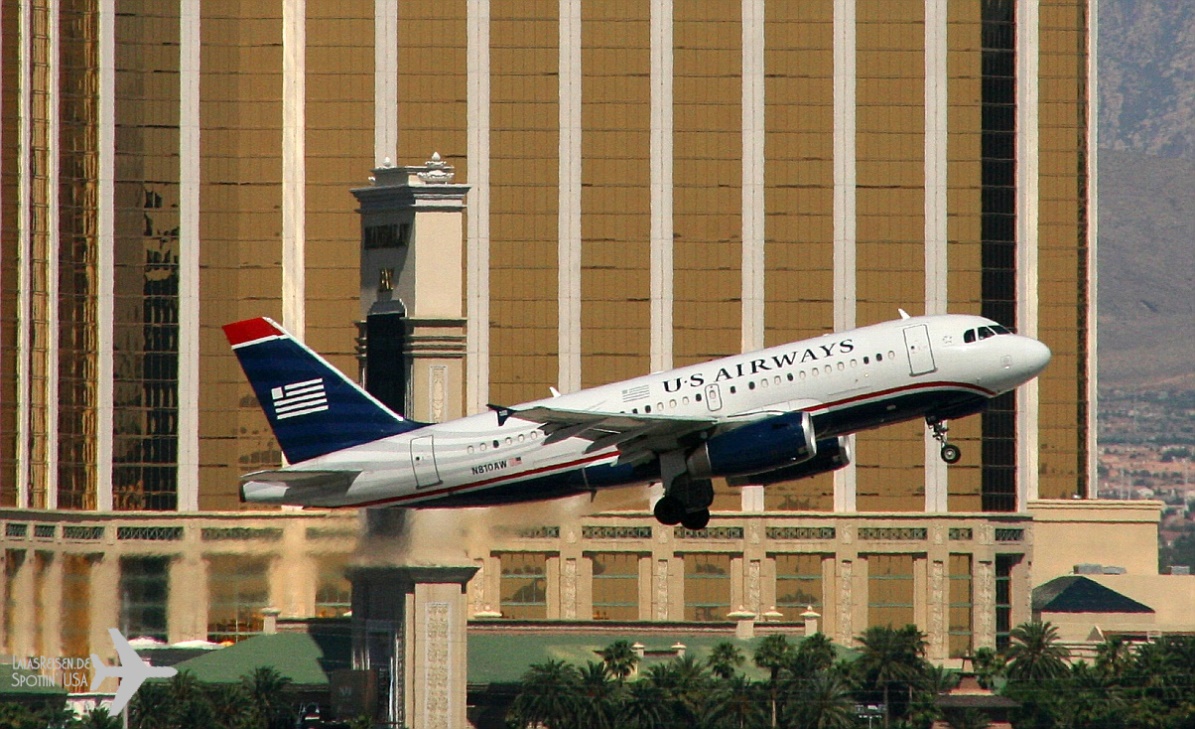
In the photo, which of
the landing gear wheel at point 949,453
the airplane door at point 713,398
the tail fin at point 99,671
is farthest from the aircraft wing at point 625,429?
the tail fin at point 99,671

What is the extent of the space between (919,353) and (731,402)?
8272mm

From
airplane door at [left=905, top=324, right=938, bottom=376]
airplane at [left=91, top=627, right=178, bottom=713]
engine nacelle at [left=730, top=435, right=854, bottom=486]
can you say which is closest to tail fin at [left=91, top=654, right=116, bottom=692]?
airplane at [left=91, top=627, right=178, bottom=713]

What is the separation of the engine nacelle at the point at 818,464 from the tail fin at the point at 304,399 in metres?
16.0

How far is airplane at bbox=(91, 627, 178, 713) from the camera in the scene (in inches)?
6909

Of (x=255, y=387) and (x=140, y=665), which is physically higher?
(x=255, y=387)

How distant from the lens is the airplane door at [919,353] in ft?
352

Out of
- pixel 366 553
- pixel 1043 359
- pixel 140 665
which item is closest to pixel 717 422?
pixel 1043 359

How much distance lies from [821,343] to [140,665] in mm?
85145

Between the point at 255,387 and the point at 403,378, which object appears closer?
the point at 255,387

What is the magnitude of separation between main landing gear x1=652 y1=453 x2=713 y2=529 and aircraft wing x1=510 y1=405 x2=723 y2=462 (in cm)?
78

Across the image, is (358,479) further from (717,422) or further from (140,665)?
(140,665)

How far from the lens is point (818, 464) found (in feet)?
364

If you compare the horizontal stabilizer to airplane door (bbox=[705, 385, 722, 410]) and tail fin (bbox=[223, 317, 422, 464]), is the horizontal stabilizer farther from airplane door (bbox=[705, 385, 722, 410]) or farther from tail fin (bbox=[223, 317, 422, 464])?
airplane door (bbox=[705, 385, 722, 410])

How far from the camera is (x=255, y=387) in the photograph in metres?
119
